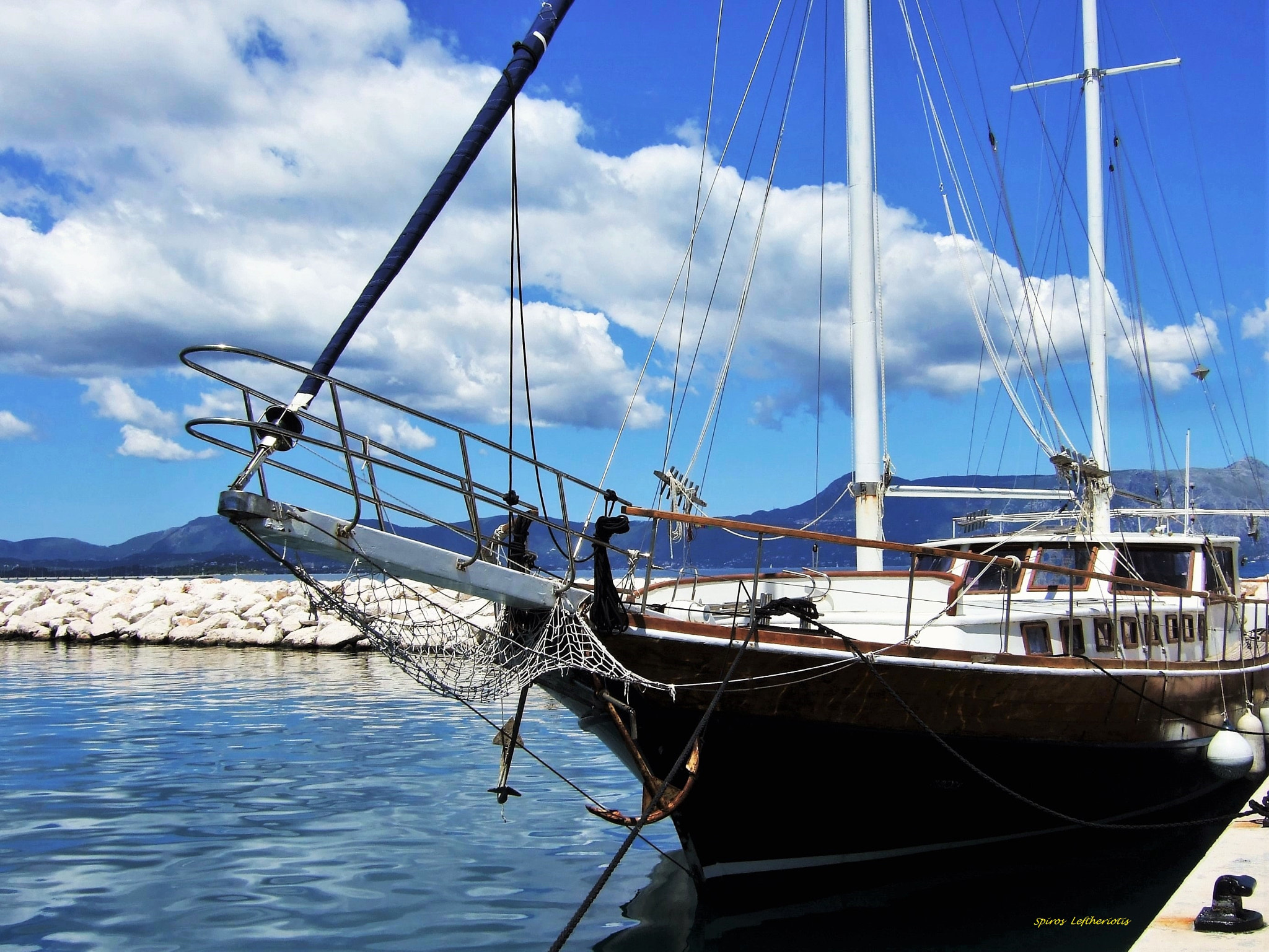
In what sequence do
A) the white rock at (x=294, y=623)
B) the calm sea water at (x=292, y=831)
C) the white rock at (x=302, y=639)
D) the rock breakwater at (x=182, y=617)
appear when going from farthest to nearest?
the white rock at (x=294, y=623), the rock breakwater at (x=182, y=617), the white rock at (x=302, y=639), the calm sea water at (x=292, y=831)

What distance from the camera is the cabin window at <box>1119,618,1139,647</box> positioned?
10.9 m

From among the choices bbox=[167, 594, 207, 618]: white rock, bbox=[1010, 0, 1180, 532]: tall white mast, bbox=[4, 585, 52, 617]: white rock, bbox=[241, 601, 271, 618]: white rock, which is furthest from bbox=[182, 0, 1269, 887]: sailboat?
bbox=[4, 585, 52, 617]: white rock

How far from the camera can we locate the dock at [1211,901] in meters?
5.99

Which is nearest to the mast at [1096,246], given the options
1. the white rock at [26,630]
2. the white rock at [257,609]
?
the white rock at [257,609]

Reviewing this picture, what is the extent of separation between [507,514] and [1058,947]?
545 cm

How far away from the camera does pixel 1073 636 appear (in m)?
9.63

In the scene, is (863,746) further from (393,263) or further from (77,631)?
(77,631)

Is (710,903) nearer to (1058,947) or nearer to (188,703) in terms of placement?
(1058,947)

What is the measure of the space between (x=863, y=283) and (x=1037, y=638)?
4.18m

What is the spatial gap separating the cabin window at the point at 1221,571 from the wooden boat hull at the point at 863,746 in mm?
4216

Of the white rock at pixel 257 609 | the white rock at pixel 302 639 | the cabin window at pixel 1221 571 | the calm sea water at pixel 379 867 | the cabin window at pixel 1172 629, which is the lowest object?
the calm sea water at pixel 379 867

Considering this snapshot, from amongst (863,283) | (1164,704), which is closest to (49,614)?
(863,283)

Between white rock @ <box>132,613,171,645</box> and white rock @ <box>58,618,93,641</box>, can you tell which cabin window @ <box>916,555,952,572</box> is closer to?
white rock @ <box>132,613,171,645</box>

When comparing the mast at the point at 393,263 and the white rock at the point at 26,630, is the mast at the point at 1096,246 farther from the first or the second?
the white rock at the point at 26,630
